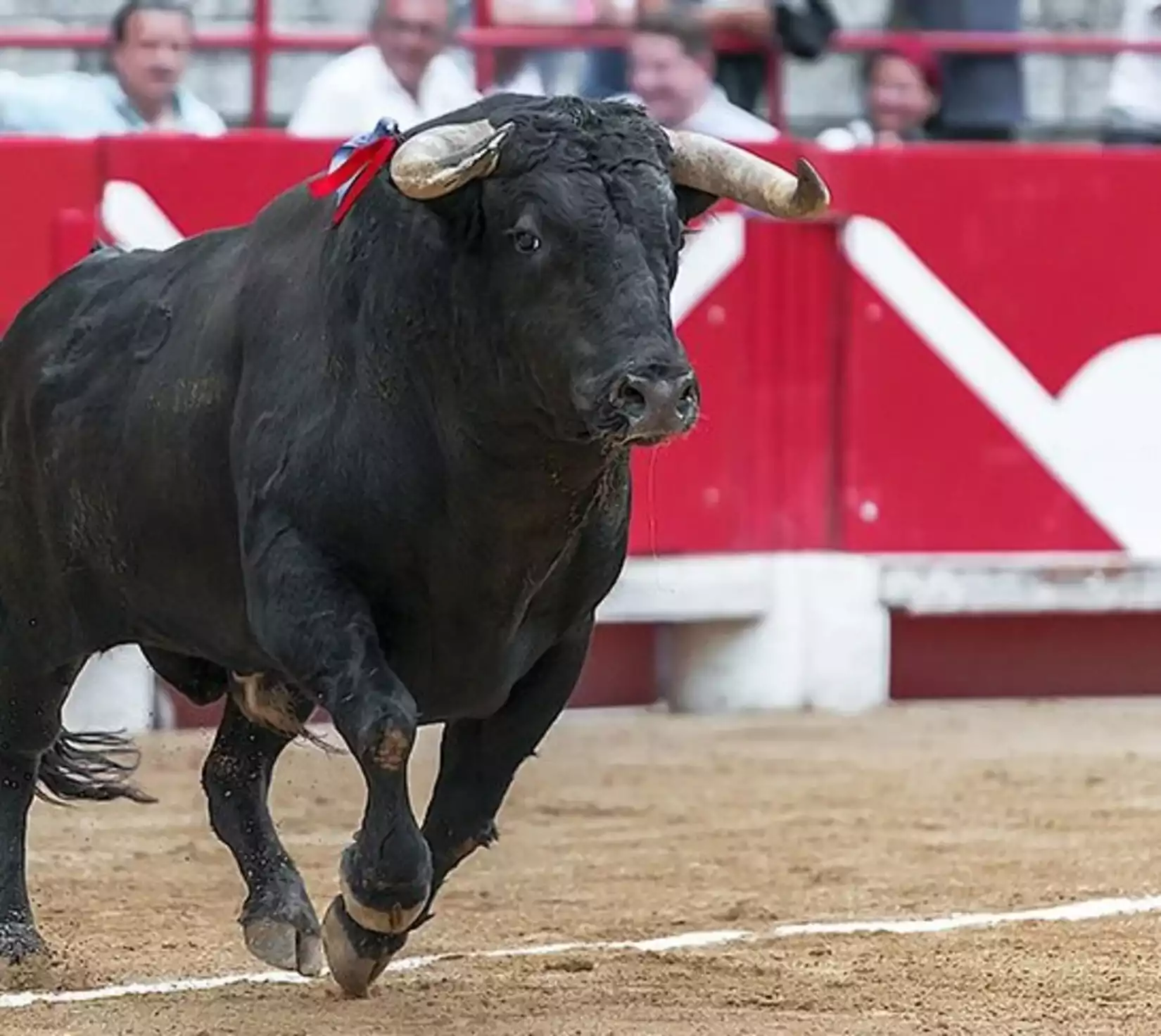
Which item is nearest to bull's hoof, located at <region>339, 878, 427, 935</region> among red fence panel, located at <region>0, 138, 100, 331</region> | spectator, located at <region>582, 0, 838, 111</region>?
red fence panel, located at <region>0, 138, 100, 331</region>

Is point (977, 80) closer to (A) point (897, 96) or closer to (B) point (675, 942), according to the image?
(A) point (897, 96)

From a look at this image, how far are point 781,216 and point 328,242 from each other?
77cm

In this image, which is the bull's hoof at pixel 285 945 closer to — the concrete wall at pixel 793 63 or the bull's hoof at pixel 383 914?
the bull's hoof at pixel 383 914

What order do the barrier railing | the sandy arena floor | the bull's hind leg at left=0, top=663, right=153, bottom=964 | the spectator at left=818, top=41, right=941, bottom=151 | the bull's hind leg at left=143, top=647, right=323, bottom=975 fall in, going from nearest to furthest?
the sandy arena floor < the bull's hind leg at left=143, top=647, right=323, bottom=975 < the bull's hind leg at left=0, top=663, right=153, bottom=964 < the barrier railing < the spectator at left=818, top=41, right=941, bottom=151

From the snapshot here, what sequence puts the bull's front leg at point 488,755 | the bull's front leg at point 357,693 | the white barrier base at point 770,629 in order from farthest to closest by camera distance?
1. the white barrier base at point 770,629
2. the bull's front leg at point 488,755
3. the bull's front leg at point 357,693

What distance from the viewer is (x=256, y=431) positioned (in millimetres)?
5074

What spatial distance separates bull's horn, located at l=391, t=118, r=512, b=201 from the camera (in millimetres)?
4680

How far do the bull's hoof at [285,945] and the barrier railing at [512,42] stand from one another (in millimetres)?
4080

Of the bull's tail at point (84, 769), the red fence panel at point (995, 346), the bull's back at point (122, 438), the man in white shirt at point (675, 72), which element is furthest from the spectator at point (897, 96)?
the bull's back at point (122, 438)

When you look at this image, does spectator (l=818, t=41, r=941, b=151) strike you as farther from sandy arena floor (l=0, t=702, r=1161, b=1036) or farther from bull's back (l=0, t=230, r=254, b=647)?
bull's back (l=0, t=230, r=254, b=647)

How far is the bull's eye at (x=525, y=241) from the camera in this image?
4.65 meters

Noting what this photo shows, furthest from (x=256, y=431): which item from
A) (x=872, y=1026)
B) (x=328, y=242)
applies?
(x=872, y=1026)

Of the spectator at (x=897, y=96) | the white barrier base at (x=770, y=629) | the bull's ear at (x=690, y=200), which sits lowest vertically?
the white barrier base at (x=770, y=629)

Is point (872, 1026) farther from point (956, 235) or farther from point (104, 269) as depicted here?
point (956, 235)
